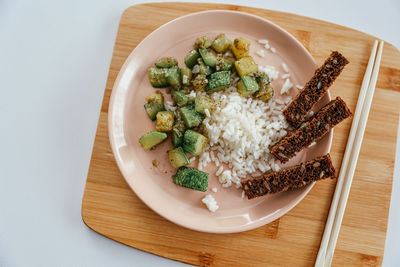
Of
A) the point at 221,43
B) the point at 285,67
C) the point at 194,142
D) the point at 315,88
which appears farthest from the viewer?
the point at 285,67

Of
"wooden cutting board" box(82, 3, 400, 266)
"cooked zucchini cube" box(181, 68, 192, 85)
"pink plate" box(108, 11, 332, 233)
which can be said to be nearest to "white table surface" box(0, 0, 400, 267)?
"wooden cutting board" box(82, 3, 400, 266)

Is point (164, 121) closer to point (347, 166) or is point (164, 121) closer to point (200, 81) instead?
point (200, 81)

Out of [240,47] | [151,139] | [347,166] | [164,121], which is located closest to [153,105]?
[164,121]

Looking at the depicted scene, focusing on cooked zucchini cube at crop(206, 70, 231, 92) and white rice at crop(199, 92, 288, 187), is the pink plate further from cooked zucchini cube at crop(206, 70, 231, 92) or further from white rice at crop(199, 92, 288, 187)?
cooked zucchini cube at crop(206, 70, 231, 92)

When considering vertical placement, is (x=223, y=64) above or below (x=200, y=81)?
above

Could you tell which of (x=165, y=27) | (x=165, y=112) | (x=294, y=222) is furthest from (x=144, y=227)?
(x=165, y=27)

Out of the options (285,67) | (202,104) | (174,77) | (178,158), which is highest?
(285,67)
